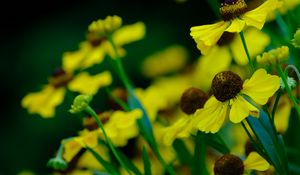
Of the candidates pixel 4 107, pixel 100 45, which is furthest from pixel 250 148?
pixel 4 107

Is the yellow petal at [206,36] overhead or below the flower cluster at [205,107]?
overhead

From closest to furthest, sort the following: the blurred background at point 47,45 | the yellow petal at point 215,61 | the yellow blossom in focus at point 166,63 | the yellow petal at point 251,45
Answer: the yellow petal at point 251,45 < the yellow petal at point 215,61 < the yellow blossom in focus at point 166,63 < the blurred background at point 47,45

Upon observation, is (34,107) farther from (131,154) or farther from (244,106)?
(244,106)

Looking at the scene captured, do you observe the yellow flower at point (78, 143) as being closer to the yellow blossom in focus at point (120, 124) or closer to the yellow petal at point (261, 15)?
the yellow blossom in focus at point (120, 124)

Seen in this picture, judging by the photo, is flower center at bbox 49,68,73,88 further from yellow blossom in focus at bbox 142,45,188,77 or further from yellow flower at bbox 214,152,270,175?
yellow blossom in focus at bbox 142,45,188,77

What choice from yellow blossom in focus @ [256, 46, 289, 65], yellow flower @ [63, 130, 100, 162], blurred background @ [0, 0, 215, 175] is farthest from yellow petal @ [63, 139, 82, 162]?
blurred background @ [0, 0, 215, 175]

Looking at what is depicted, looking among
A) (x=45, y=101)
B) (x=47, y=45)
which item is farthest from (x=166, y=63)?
(x=47, y=45)

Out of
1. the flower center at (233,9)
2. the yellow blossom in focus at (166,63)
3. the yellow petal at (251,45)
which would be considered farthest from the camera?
the yellow blossom in focus at (166,63)

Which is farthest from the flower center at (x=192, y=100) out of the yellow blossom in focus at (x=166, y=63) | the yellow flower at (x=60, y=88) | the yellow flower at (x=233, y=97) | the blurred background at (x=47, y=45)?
the blurred background at (x=47, y=45)

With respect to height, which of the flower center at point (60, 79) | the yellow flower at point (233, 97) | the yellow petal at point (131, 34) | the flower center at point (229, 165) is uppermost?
the yellow petal at point (131, 34)
